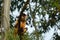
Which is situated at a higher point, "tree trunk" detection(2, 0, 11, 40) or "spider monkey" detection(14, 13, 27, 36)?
"tree trunk" detection(2, 0, 11, 40)

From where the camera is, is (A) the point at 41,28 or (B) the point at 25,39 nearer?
(B) the point at 25,39

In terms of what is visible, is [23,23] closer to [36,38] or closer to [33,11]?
[36,38]

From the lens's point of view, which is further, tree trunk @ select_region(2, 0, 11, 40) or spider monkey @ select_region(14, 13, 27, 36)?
spider monkey @ select_region(14, 13, 27, 36)

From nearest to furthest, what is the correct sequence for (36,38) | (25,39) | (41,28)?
(25,39) < (36,38) < (41,28)

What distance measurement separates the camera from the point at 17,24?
429 centimetres

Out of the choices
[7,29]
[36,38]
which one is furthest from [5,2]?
[36,38]

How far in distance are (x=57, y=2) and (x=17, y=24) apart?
3.36 m

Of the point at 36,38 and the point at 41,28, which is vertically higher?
the point at 36,38

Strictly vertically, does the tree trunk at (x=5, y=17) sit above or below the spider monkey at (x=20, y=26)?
above

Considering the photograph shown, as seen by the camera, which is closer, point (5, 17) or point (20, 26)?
point (5, 17)

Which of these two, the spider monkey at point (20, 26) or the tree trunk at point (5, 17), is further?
the spider monkey at point (20, 26)

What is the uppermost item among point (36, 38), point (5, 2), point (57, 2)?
point (5, 2)

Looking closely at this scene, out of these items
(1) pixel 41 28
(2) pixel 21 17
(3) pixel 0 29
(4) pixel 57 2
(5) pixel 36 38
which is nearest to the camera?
(3) pixel 0 29

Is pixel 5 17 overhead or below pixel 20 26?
overhead
